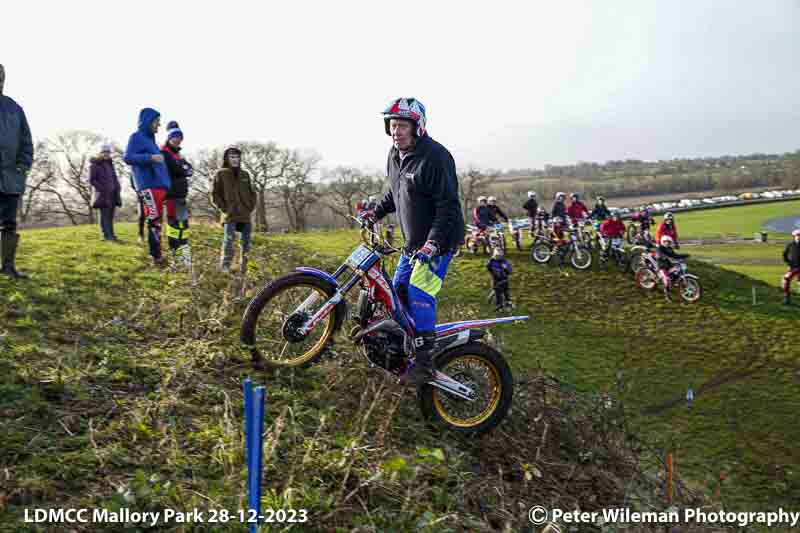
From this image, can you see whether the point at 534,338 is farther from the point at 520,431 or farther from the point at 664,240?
the point at 520,431

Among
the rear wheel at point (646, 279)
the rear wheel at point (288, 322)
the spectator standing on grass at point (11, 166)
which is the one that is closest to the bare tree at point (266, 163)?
the rear wheel at point (646, 279)

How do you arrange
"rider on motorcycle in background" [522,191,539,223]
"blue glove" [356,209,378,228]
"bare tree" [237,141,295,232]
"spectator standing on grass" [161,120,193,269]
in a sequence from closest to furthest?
1. "blue glove" [356,209,378,228]
2. "spectator standing on grass" [161,120,193,269]
3. "rider on motorcycle in background" [522,191,539,223]
4. "bare tree" [237,141,295,232]

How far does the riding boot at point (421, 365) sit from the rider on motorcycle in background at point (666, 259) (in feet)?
51.2

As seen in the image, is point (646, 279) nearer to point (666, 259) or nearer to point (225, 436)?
point (666, 259)

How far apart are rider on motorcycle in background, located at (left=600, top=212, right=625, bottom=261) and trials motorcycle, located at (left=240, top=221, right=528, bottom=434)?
55.0ft

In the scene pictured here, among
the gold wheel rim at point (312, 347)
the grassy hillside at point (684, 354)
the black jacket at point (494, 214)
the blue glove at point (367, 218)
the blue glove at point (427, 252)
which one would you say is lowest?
the grassy hillside at point (684, 354)

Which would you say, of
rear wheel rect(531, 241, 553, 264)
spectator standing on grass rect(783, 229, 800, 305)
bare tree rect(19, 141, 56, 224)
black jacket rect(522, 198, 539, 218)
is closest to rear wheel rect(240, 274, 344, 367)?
rear wheel rect(531, 241, 553, 264)

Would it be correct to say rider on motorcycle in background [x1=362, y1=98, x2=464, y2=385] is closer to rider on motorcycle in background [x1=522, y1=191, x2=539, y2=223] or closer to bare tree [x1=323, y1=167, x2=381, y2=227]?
rider on motorcycle in background [x1=522, y1=191, x2=539, y2=223]

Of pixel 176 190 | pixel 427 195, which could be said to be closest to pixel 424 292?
pixel 427 195

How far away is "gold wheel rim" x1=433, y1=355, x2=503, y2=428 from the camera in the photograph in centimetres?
418

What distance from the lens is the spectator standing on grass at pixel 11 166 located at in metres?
5.87

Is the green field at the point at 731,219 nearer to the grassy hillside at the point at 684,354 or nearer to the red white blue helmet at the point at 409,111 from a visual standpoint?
the grassy hillside at the point at 684,354

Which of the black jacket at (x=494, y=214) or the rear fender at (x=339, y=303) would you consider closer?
the rear fender at (x=339, y=303)

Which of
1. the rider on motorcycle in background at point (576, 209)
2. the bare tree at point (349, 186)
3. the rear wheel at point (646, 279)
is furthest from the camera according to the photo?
the bare tree at point (349, 186)
